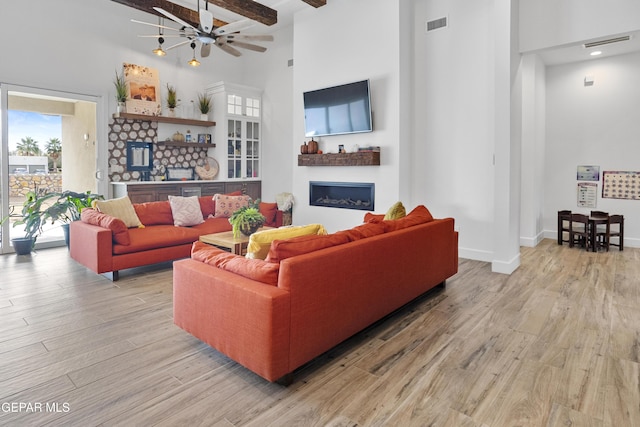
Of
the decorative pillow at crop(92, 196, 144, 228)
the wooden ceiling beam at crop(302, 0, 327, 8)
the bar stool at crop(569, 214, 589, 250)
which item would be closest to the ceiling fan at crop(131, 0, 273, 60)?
the wooden ceiling beam at crop(302, 0, 327, 8)

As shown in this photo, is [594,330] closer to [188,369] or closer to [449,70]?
[188,369]

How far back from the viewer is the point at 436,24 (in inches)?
213

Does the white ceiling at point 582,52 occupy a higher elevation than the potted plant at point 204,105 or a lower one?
higher

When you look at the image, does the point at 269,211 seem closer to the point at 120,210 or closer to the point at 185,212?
the point at 185,212

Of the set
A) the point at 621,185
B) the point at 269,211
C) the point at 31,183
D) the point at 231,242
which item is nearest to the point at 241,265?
the point at 231,242

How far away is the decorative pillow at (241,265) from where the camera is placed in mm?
2186

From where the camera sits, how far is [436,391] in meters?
2.12

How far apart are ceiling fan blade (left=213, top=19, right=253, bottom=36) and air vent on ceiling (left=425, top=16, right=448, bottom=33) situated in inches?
106

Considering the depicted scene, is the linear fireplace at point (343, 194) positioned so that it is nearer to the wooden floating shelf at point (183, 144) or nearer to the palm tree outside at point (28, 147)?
the wooden floating shelf at point (183, 144)

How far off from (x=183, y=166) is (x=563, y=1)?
6443 mm

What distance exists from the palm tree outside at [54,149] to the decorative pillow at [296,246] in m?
5.70

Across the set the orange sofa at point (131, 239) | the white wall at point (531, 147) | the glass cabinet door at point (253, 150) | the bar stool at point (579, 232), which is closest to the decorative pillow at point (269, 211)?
the orange sofa at point (131, 239)

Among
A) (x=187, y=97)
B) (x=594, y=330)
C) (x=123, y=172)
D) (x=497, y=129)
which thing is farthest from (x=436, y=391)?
(x=187, y=97)

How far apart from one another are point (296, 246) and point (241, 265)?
14.4 inches
